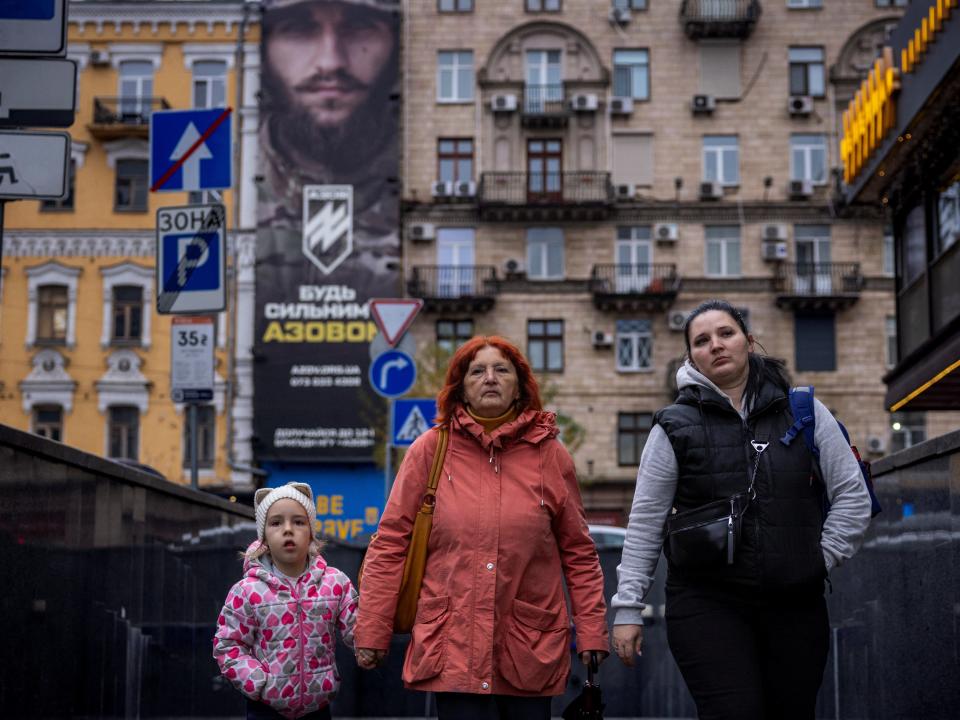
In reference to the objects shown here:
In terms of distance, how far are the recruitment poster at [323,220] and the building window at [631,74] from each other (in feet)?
23.0

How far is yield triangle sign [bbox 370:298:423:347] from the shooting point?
53.3 ft

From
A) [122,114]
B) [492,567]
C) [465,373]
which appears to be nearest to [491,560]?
[492,567]

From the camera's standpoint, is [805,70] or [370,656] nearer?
[370,656]

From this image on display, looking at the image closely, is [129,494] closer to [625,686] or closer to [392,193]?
[625,686]

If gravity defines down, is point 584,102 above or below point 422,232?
above

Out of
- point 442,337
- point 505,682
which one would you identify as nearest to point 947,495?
point 505,682

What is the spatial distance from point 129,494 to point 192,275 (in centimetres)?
495

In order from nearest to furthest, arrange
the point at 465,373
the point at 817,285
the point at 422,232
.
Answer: the point at 465,373 → the point at 817,285 → the point at 422,232

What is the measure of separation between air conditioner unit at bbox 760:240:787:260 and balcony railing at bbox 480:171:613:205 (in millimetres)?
5043

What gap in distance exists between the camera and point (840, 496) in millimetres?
5043

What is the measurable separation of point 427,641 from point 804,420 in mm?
1652

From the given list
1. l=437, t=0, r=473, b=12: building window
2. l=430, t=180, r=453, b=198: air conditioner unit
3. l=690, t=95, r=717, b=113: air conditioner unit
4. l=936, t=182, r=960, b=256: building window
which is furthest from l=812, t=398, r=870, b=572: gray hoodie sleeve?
l=437, t=0, r=473, b=12: building window

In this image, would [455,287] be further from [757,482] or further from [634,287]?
[757,482]

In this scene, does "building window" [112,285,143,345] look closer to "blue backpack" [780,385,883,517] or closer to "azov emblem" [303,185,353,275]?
"azov emblem" [303,185,353,275]
